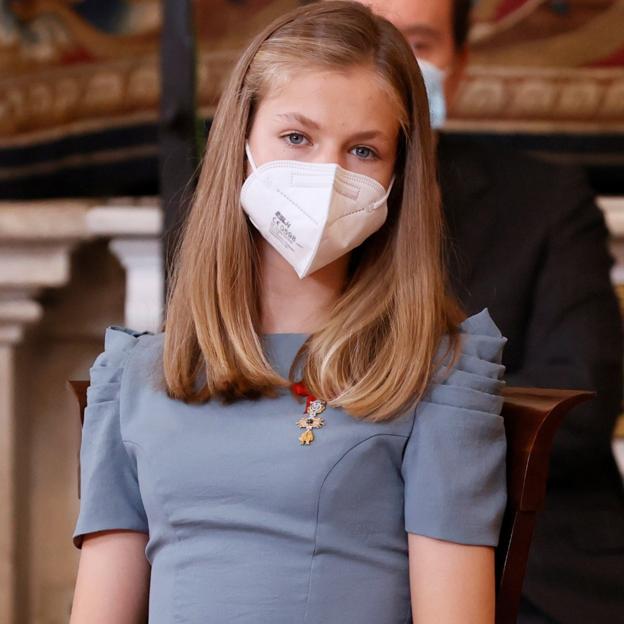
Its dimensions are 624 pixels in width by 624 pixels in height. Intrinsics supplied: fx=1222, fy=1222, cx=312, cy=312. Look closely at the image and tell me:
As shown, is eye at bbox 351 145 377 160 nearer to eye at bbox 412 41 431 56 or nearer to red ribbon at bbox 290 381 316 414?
red ribbon at bbox 290 381 316 414

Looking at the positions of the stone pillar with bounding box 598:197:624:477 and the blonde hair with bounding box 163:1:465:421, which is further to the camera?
the stone pillar with bounding box 598:197:624:477

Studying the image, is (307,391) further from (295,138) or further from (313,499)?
(295,138)

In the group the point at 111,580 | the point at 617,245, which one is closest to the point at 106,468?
the point at 111,580

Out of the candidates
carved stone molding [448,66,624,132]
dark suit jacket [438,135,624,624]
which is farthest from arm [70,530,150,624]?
carved stone molding [448,66,624,132]

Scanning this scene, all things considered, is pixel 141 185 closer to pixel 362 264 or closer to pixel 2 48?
pixel 2 48

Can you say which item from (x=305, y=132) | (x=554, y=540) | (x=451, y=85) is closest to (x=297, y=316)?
(x=305, y=132)

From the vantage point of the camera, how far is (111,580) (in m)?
1.41

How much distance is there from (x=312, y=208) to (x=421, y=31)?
31.1 inches

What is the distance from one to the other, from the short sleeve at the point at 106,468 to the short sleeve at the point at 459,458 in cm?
33

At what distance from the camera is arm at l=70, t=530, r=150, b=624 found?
1396 mm

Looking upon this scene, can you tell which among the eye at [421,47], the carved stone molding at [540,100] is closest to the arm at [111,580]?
the eye at [421,47]

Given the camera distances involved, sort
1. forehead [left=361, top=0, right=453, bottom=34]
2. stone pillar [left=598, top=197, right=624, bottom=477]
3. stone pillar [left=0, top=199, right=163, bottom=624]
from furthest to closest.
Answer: stone pillar [left=0, top=199, right=163, bottom=624], stone pillar [left=598, top=197, right=624, bottom=477], forehead [left=361, top=0, right=453, bottom=34]

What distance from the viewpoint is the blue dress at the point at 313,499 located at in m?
1.28

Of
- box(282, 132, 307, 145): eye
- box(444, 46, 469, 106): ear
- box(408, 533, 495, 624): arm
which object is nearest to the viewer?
box(408, 533, 495, 624): arm
